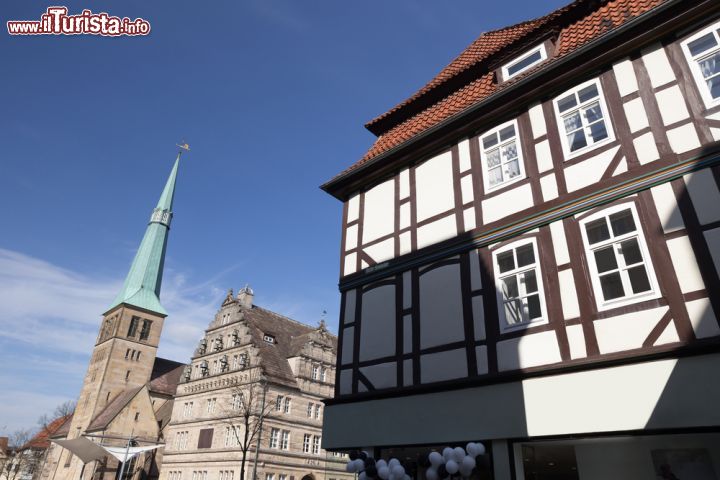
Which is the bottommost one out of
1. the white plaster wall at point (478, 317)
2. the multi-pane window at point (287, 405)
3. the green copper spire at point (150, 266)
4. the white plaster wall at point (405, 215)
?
the white plaster wall at point (478, 317)

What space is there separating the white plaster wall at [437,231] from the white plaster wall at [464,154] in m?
1.24

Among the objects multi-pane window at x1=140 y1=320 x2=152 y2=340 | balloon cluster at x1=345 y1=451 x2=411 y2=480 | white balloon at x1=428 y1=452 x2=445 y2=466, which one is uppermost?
multi-pane window at x1=140 y1=320 x2=152 y2=340

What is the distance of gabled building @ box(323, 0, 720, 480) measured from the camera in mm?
7176

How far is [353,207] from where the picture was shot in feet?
44.9

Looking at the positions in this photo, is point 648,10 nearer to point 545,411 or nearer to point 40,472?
point 545,411

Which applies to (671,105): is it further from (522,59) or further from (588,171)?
(522,59)

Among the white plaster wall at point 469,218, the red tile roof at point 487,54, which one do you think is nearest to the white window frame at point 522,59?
the red tile roof at point 487,54

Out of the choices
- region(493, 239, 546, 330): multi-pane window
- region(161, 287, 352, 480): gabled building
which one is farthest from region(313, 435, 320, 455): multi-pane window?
region(493, 239, 546, 330): multi-pane window

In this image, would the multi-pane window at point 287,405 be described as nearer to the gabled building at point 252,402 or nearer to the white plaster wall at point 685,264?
the gabled building at point 252,402

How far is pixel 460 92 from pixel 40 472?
75.5 meters

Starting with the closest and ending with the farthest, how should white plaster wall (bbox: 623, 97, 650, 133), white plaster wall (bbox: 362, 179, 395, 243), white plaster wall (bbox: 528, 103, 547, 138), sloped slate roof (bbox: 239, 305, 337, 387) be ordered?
1. white plaster wall (bbox: 623, 97, 650, 133)
2. white plaster wall (bbox: 528, 103, 547, 138)
3. white plaster wall (bbox: 362, 179, 395, 243)
4. sloped slate roof (bbox: 239, 305, 337, 387)

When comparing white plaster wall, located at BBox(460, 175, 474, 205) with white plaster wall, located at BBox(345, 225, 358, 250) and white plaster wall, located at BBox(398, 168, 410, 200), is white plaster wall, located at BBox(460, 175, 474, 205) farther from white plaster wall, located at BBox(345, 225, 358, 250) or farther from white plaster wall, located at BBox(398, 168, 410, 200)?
white plaster wall, located at BBox(345, 225, 358, 250)

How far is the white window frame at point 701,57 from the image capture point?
8005 millimetres

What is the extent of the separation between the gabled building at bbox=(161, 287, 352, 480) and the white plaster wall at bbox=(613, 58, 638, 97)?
2810 cm
